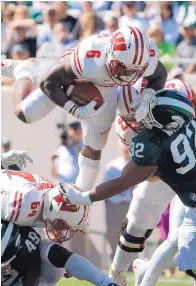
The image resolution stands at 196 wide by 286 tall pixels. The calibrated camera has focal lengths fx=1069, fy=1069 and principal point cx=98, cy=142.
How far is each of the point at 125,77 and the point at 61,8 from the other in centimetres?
570

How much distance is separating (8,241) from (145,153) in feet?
3.30

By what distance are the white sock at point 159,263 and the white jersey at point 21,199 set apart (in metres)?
1.12

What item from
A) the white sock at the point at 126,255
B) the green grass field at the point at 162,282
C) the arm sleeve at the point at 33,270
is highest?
the arm sleeve at the point at 33,270

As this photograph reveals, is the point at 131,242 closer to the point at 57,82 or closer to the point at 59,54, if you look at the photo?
the point at 57,82

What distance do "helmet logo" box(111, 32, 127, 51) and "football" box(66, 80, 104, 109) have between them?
1.40ft

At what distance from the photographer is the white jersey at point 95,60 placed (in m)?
7.37

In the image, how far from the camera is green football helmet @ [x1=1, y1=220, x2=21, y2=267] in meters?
6.60

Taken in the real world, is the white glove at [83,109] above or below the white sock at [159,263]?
above

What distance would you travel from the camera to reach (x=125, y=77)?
730 centimetres

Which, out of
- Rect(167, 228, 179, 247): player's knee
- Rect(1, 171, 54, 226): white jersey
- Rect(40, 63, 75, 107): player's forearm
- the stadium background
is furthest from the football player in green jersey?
the stadium background

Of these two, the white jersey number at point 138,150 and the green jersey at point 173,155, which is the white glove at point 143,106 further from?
the white jersey number at point 138,150

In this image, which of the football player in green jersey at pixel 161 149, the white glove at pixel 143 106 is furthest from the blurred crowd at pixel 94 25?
the football player in green jersey at pixel 161 149

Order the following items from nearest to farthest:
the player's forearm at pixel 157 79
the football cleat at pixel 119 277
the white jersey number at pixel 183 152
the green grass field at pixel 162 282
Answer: the white jersey number at pixel 183 152 → the player's forearm at pixel 157 79 → the football cleat at pixel 119 277 → the green grass field at pixel 162 282

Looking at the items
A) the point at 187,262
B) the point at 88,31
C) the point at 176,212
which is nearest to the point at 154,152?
the point at 187,262
